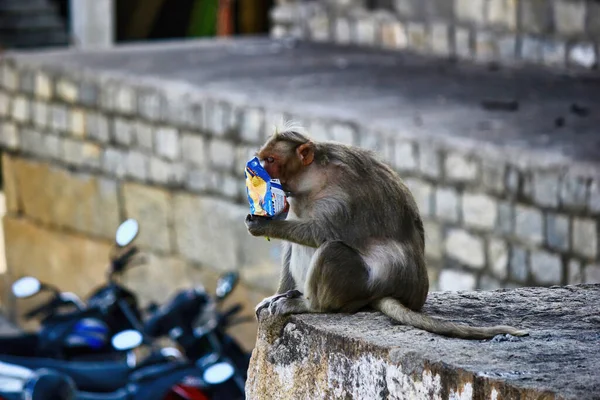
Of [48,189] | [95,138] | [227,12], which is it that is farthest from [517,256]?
[227,12]

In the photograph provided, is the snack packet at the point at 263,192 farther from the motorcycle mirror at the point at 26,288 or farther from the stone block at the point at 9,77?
the stone block at the point at 9,77

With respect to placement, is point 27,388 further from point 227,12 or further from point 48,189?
point 227,12

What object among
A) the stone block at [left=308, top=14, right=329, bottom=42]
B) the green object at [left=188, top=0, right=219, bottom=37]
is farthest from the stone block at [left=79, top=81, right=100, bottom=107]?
the green object at [left=188, top=0, right=219, bottom=37]

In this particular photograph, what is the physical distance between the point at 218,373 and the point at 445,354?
3070 millimetres

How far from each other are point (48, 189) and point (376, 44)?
12.6 feet

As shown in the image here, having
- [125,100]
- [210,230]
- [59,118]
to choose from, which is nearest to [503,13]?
[210,230]

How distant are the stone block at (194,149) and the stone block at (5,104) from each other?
2.93m

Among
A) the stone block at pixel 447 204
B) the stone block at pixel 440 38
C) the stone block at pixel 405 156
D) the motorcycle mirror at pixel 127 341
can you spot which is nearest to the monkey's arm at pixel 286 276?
the motorcycle mirror at pixel 127 341

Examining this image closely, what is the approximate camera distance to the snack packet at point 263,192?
3.95m

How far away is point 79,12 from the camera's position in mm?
18750

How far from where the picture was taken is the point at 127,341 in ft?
21.1

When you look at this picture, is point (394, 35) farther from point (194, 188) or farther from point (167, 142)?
point (194, 188)

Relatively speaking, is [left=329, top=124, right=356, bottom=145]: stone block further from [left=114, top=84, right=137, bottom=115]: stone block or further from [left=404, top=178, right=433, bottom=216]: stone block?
[left=114, top=84, right=137, bottom=115]: stone block

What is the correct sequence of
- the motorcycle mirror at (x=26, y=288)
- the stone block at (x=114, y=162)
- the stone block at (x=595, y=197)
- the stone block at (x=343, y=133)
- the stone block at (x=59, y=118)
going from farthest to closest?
the stone block at (x=59, y=118)
the stone block at (x=114, y=162)
the stone block at (x=343, y=133)
the stone block at (x=595, y=197)
the motorcycle mirror at (x=26, y=288)
